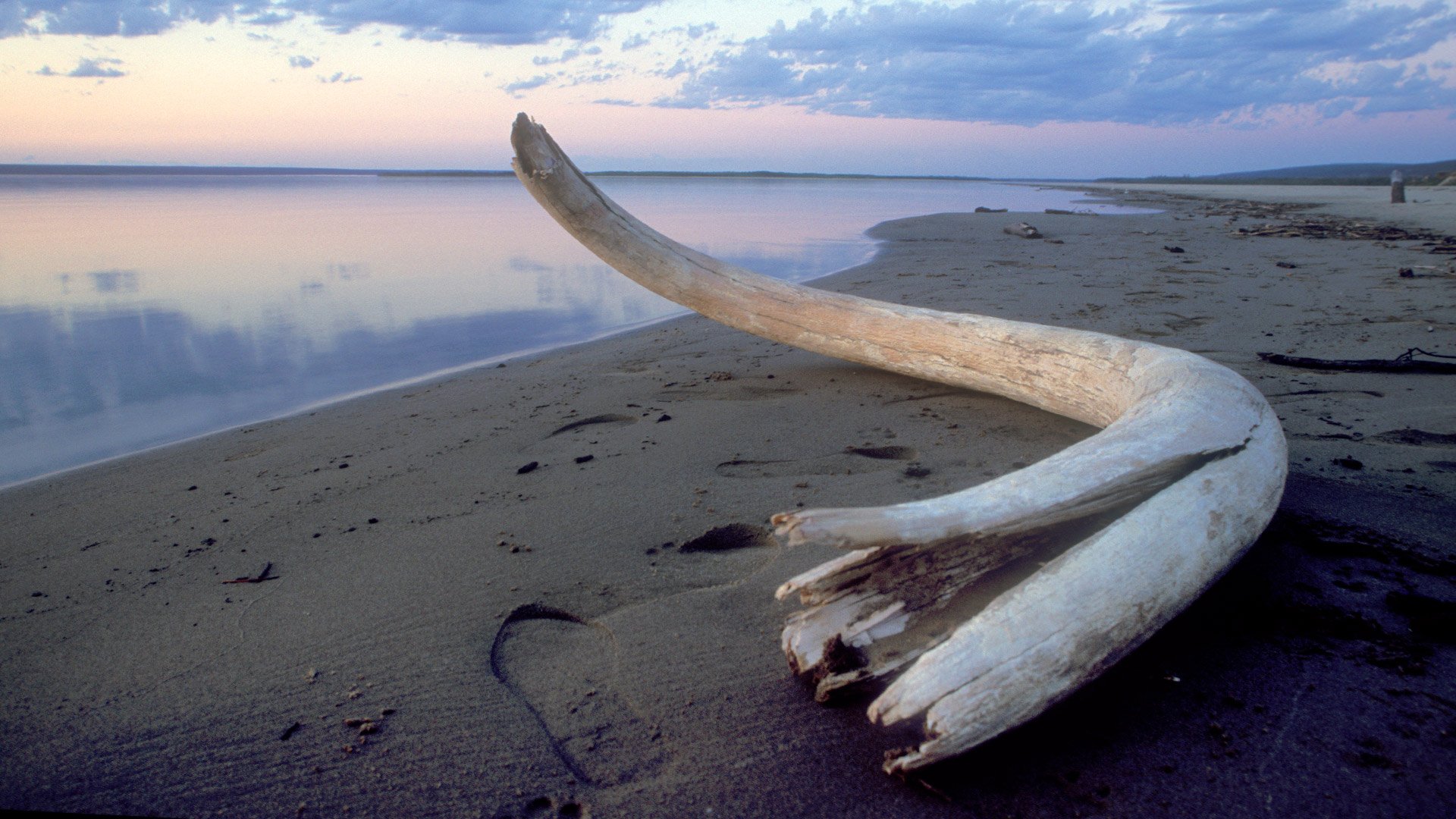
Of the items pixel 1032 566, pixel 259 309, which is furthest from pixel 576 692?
pixel 259 309

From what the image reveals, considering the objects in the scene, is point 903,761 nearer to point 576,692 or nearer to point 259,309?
point 576,692

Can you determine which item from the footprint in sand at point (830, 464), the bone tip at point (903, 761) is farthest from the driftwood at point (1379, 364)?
the bone tip at point (903, 761)

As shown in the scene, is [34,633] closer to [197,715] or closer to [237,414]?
[197,715]

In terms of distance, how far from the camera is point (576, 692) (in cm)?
165

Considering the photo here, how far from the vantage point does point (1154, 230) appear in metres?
12.3

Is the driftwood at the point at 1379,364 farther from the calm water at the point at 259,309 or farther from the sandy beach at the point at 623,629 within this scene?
the calm water at the point at 259,309

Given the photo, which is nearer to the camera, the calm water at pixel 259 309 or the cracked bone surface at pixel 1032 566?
the cracked bone surface at pixel 1032 566

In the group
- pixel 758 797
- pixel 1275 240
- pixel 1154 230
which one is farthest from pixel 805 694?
pixel 1154 230

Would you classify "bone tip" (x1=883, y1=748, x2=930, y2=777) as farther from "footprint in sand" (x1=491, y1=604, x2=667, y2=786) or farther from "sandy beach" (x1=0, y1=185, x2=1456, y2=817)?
"footprint in sand" (x1=491, y1=604, x2=667, y2=786)

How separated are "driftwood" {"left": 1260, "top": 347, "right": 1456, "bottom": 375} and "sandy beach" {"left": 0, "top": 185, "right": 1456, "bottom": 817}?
1.8 inches

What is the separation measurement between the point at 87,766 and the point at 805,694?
1.34 meters

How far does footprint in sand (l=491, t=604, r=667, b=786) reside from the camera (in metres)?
1.47

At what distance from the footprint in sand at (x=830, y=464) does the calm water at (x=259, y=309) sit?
294cm

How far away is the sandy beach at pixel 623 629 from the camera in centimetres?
139
